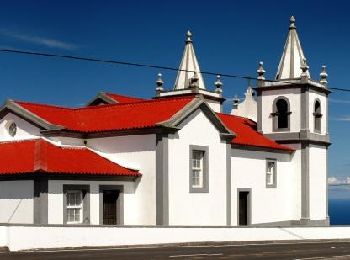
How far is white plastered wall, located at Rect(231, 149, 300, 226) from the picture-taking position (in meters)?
36.1

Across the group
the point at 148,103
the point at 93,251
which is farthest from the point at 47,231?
the point at 148,103

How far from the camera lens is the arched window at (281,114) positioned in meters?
42.1

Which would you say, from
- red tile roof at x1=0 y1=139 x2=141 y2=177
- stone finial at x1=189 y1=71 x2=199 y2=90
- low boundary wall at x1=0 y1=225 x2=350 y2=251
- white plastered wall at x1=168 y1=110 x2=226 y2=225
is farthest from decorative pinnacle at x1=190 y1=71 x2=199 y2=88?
red tile roof at x1=0 y1=139 x2=141 y2=177

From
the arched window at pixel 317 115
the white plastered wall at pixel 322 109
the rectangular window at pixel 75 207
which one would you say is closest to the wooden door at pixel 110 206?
the rectangular window at pixel 75 207

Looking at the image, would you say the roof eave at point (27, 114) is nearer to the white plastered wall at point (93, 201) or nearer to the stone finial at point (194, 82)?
the white plastered wall at point (93, 201)

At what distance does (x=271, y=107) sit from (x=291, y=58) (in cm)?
321

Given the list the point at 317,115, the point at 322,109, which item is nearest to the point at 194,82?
the point at 317,115

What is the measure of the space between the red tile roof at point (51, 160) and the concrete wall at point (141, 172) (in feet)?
1.45

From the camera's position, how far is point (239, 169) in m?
36.2

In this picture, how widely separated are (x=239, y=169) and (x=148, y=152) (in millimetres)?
7324

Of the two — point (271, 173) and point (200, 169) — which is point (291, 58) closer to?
point (271, 173)

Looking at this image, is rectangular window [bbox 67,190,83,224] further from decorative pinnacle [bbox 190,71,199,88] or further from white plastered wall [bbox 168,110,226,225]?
decorative pinnacle [bbox 190,71,199,88]

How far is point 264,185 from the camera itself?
127 feet

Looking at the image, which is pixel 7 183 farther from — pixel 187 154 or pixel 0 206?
pixel 187 154
